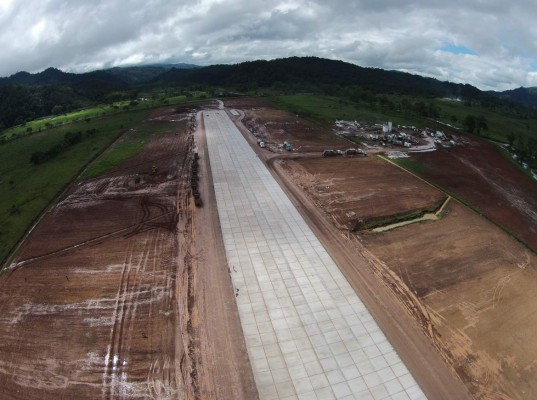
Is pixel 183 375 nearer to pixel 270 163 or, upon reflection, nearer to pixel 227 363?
pixel 227 363

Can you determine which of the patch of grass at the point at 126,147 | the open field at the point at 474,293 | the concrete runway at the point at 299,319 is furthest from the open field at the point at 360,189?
the patch of grass at the point at 126,147

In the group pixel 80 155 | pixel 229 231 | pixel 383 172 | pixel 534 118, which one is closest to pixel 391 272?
pixel 229 231

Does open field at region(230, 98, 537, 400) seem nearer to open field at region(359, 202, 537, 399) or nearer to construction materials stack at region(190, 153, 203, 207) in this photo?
open field at region(359, 202, 537, 399)

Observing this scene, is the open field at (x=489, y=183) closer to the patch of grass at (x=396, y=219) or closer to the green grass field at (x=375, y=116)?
the patch of grass at (x=396, y=219)

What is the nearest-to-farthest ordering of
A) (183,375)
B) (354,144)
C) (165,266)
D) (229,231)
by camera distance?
(183,375) < (165,266) < (229,231) < (354,144)

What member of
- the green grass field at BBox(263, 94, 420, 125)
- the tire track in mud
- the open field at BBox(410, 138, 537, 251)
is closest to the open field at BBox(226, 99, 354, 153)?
the green grass field at BBox(263, 94, 420, 125)

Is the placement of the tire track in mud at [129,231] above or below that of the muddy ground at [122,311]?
above
